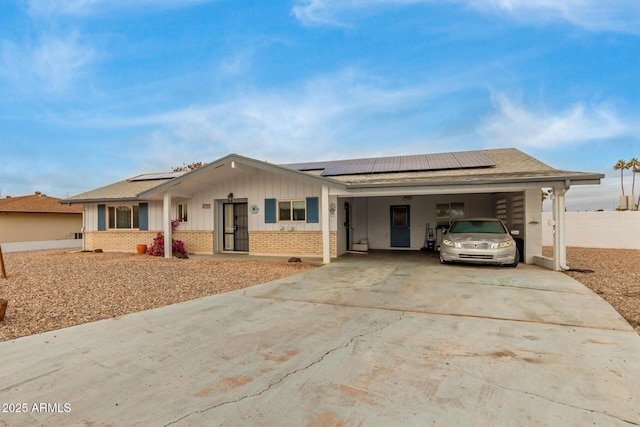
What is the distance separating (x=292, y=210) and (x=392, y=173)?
4.28m

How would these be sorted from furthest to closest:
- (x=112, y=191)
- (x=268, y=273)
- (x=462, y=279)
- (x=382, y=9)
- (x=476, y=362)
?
(x=112, y=191) < (x=382, y=9) < (x=268, y=273) < (x=462, y=279) < (x=476, y=362)

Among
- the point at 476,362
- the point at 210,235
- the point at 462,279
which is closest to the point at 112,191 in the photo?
the point at 210,235

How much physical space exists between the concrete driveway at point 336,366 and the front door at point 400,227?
8.83m

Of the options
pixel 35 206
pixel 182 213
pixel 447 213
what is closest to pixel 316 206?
pixel 447 213

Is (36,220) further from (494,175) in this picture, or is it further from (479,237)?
(494,175)

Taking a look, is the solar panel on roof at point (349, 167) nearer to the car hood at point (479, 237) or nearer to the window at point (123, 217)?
the car hood at point (479, 237)

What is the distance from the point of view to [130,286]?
6.91 m

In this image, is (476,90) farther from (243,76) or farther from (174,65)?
(174,65)

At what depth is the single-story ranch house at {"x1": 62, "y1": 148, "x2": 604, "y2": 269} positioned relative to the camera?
404 inches

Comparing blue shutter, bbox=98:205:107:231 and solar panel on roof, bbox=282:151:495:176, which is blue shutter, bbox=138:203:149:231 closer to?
blue shutter, bbox=98:205:107:231

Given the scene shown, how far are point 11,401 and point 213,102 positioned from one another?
15.8m

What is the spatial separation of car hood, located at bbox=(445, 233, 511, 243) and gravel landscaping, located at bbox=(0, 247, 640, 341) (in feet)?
6.11

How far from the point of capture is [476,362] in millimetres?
3197

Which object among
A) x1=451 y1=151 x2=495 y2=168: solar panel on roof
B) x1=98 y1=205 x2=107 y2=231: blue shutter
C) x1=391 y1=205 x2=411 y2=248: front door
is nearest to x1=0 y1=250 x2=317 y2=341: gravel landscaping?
x1=98 y1=205 x2=107 y2=231: blue shutter
